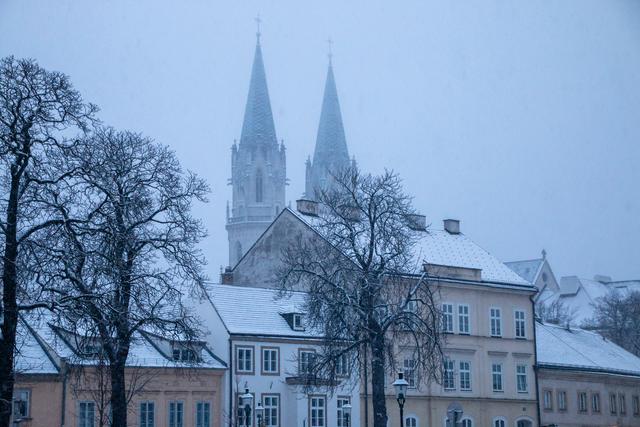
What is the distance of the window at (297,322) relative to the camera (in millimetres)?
55438

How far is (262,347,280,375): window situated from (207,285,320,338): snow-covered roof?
2.82 feet

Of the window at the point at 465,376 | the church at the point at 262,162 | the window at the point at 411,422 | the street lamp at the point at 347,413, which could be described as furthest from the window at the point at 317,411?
the church at the point at 262,162

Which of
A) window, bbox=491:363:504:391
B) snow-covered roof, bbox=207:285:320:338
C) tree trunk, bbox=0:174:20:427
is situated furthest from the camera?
window, bbox=491:363:504:391

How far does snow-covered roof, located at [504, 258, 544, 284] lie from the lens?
135500 millimetres

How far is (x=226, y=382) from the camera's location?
2029 inches

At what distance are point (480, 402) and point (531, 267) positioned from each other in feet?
260

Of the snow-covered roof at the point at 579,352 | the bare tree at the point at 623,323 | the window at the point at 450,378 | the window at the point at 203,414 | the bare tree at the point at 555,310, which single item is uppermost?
the bare tree at the point at 555,310

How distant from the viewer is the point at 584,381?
68375 mm

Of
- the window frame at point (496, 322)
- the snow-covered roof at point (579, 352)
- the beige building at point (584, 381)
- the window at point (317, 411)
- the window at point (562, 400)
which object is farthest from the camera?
the snow-covered roof at point (579, 352)

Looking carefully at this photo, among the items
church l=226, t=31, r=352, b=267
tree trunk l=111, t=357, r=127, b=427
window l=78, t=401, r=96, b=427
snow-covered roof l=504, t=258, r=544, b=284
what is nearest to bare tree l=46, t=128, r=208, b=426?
tree trunk l=111, t=357, r=127, b=427

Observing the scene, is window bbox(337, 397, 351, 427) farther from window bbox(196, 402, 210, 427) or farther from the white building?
window bbox(196, 402, 210, 427)

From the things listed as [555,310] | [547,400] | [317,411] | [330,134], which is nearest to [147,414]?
[317,411]

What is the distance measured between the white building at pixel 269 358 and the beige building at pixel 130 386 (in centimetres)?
102

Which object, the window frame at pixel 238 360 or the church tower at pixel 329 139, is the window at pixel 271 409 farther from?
the church tower at pixel 329 139
